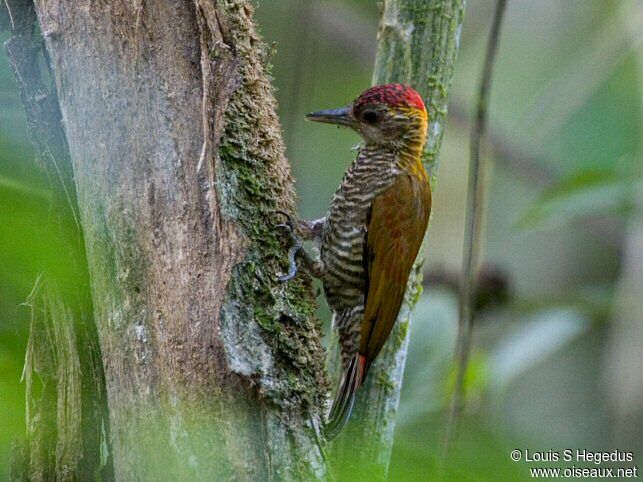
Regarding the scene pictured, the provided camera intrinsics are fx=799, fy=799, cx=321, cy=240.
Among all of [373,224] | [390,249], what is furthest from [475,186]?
[373,224]

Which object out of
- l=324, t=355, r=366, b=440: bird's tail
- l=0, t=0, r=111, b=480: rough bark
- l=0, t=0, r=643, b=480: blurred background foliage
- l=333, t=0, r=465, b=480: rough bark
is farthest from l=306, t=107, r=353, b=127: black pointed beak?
l=0, t=0, r=111, b=480: rough bark

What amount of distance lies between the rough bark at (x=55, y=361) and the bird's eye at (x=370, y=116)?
1192 millimetres

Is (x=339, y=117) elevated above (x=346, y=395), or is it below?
above

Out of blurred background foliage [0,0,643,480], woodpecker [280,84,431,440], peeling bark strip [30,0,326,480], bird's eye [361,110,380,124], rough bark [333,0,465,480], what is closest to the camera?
peeling bark strip [30,0,326,480]

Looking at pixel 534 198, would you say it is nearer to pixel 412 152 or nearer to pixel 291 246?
pixel 412 152

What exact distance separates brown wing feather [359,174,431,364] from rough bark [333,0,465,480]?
73 millimetres

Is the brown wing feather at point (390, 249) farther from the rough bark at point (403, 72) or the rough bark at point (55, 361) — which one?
the rough bark at point (55, 361)

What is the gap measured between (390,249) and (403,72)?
575 millimetres

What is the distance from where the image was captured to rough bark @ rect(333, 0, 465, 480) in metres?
2.36

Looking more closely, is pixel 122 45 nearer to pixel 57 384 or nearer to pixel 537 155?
pixel 57 384

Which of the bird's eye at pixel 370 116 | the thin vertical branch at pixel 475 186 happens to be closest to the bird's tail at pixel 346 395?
the thin vertical branch at pixel 475 186

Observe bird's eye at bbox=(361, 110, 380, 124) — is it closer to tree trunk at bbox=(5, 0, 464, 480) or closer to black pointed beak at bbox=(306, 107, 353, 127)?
black pointed beak at bbox=(306, 107, 353, 127)

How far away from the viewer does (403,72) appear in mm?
2512

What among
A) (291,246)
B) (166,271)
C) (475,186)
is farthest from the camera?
(475,186)
